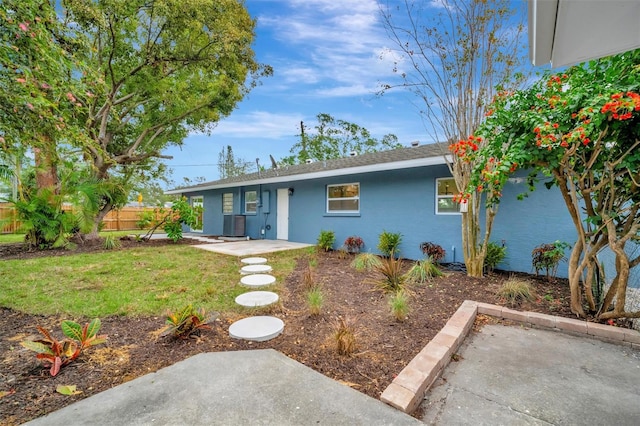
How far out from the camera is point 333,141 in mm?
26094

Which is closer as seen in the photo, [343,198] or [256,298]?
[256,298]

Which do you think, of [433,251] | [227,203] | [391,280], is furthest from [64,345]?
[227,203]

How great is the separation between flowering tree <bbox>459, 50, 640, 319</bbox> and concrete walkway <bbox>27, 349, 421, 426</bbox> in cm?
283

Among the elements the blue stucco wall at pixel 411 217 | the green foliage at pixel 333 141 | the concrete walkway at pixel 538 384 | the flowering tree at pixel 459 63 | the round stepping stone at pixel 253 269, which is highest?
the green foliage at pixel 333 141

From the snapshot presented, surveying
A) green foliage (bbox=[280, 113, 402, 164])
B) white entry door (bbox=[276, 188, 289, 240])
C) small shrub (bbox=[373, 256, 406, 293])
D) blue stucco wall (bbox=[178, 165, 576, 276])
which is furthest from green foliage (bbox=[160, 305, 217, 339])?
green foliage (bbox=[280, 113, 402, 164])

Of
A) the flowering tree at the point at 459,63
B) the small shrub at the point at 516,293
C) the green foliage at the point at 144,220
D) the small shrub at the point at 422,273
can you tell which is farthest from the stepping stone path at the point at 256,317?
the green foliage at the point at 144,220

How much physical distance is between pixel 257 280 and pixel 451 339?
10.8 feet

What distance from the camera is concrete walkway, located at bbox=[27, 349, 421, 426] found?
1764 millimetres

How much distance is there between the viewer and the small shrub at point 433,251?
657 cm

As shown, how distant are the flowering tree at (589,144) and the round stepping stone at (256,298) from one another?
3156 mm

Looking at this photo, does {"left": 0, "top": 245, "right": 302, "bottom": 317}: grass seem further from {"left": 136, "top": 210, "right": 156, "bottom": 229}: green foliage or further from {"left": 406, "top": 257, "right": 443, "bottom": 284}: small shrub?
{"left": 136, "top": 210, "right": 156, "bottom": 229}: green foliage

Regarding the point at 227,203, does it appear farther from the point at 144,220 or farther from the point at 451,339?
the point at 451,339

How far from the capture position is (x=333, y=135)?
1027 inches

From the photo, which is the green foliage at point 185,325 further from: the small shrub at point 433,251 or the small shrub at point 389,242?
the small shrub at point 389,242
